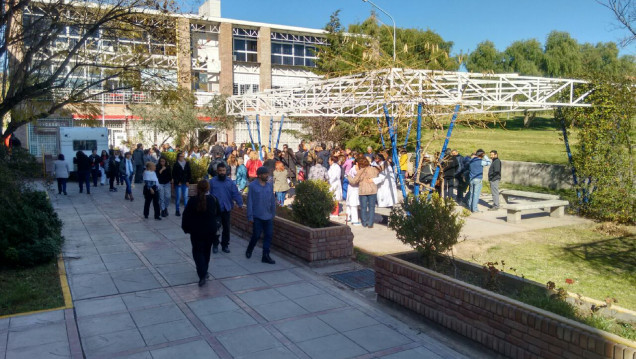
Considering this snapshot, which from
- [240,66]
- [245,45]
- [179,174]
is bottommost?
[179,174]

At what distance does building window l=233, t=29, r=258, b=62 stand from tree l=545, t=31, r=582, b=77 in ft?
109

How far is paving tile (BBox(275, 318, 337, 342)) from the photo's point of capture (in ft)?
18.1

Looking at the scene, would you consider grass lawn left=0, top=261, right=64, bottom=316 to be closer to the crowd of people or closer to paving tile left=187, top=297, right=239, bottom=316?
paving tile left=187, top=297, right=239, bottom=316

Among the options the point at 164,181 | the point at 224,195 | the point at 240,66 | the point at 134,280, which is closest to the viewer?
the point at 134,280

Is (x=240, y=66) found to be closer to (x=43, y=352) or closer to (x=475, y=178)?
(x=475, y=178)

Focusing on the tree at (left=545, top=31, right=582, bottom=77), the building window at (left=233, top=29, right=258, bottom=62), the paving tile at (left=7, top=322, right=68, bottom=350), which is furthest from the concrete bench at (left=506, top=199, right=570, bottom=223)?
the tree at (left=545, top=31, right=582, bottom=77)

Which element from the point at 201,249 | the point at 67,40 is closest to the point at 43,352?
the point at 201,249

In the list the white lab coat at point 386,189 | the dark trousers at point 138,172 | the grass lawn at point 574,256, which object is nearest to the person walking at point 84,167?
the dark trousers at point 138,172

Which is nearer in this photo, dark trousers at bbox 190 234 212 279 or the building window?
dark trousers at bbox 190 234 212 279

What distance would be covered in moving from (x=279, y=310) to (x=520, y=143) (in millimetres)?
35223

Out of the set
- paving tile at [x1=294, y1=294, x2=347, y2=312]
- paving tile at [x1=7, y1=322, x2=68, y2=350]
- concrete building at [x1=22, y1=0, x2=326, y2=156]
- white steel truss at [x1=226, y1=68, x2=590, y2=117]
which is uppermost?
concrete building at [x1=22, y1=0, x2=326, y2=156]

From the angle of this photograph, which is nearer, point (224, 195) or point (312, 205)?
point (312, 205)

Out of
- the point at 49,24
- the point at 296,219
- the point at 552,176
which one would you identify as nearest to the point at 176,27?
the point at 49,24

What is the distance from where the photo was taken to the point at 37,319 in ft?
19.9
